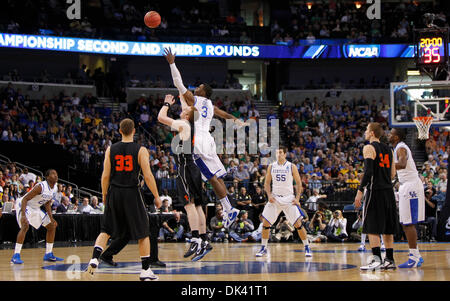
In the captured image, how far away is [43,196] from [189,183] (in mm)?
4226

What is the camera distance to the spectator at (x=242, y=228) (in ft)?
66.8

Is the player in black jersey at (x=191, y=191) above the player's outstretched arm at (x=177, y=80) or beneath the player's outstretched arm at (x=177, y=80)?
beneath

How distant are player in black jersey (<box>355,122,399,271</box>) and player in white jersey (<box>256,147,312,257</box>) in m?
3.50

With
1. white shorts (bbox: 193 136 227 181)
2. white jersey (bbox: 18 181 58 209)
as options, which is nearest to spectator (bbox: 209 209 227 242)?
white jersey (bbox: 18 181 58 209)

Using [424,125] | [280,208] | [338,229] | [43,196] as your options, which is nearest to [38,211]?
[43,196]

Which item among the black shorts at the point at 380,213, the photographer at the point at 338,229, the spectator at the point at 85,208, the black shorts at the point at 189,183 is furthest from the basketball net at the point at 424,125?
the black shorts at the point at 189,183

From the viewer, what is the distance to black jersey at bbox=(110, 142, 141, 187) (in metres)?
8.41

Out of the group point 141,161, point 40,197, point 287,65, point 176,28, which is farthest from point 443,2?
point 141,161

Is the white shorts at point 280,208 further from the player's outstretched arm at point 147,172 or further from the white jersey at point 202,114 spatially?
the player's outstretched arm at point 147,172

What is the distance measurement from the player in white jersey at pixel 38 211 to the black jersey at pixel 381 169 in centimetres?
630

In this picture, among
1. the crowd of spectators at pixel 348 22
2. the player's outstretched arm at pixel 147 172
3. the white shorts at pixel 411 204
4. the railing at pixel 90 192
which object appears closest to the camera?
the player's outstretched arm at pixel 147 172

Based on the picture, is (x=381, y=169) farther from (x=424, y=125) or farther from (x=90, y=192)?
(x=90, y=192)

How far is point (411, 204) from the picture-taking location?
1098 centimetres
